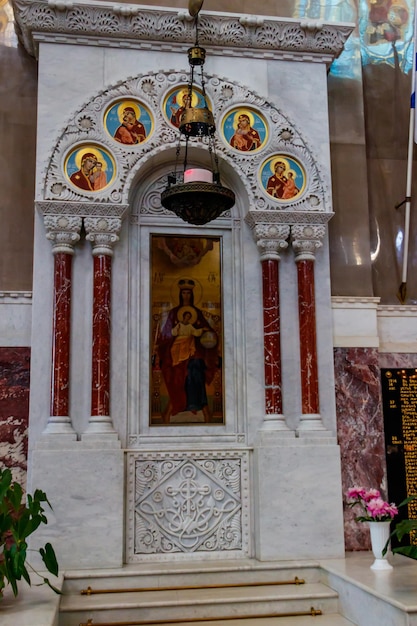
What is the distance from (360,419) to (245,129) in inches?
135

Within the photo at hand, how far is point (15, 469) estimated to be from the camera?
7.18 meters

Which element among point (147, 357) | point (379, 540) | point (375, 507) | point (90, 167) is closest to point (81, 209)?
point (90, 167)

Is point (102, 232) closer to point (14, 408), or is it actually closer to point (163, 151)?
point (163, 151)

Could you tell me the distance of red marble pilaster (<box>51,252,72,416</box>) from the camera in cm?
708

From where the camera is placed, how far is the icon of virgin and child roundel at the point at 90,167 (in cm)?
746

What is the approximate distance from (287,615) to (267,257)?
356 cm

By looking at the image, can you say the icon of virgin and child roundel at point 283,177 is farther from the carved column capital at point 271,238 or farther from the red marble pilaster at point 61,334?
the red marble pilaster at point 61,334

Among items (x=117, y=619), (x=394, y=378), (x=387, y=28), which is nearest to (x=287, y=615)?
(x=117, y=619)

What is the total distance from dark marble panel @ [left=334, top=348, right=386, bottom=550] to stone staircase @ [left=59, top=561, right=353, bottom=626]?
49.1 inches

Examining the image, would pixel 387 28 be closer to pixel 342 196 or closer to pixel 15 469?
pixel 342 196

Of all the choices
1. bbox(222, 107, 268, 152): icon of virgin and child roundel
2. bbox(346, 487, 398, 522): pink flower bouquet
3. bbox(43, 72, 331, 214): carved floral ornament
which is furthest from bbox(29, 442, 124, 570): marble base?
bbox(222, 107, 268, 152): icon of virgin and child roundel

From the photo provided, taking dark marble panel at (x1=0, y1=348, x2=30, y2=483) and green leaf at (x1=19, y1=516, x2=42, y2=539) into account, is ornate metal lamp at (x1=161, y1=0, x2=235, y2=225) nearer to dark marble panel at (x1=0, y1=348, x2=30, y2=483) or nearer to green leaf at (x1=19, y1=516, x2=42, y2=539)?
dark marble panel at (x1=0, y1=348, x2=30, y2=483)

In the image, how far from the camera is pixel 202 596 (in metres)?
6.33

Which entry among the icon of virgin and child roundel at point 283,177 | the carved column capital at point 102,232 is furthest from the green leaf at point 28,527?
the icon of virgin and child roundel at point 283,177
